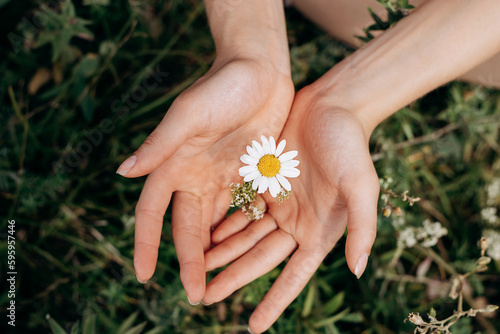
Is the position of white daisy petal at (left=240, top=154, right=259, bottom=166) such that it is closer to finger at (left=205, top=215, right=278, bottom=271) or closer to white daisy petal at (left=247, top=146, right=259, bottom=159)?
white daisy petal at (left=247, top=146, right=259, bottom=159)

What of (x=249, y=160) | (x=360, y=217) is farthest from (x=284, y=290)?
(x=249, y=160)

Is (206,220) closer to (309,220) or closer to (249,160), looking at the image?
(249,160)

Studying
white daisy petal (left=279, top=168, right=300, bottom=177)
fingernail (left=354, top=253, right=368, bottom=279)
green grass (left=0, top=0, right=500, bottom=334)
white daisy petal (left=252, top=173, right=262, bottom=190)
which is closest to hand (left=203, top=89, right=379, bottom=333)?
fingernail (left=354, top=253, right=368, bottom=279)

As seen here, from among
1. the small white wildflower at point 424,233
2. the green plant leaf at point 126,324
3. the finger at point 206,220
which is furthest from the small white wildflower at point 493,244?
the green plant leaf at point 126,324

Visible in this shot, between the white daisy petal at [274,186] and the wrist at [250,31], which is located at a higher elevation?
the wrist at [250,31]

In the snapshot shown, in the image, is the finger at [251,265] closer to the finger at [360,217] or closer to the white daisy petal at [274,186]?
the white daisy petal at [274,186]

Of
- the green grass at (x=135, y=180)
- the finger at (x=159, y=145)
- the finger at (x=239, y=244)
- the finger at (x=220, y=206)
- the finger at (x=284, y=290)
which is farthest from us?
the green grass at (x=135, y=180)

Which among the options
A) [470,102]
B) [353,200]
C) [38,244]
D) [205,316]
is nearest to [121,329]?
[205,316]
